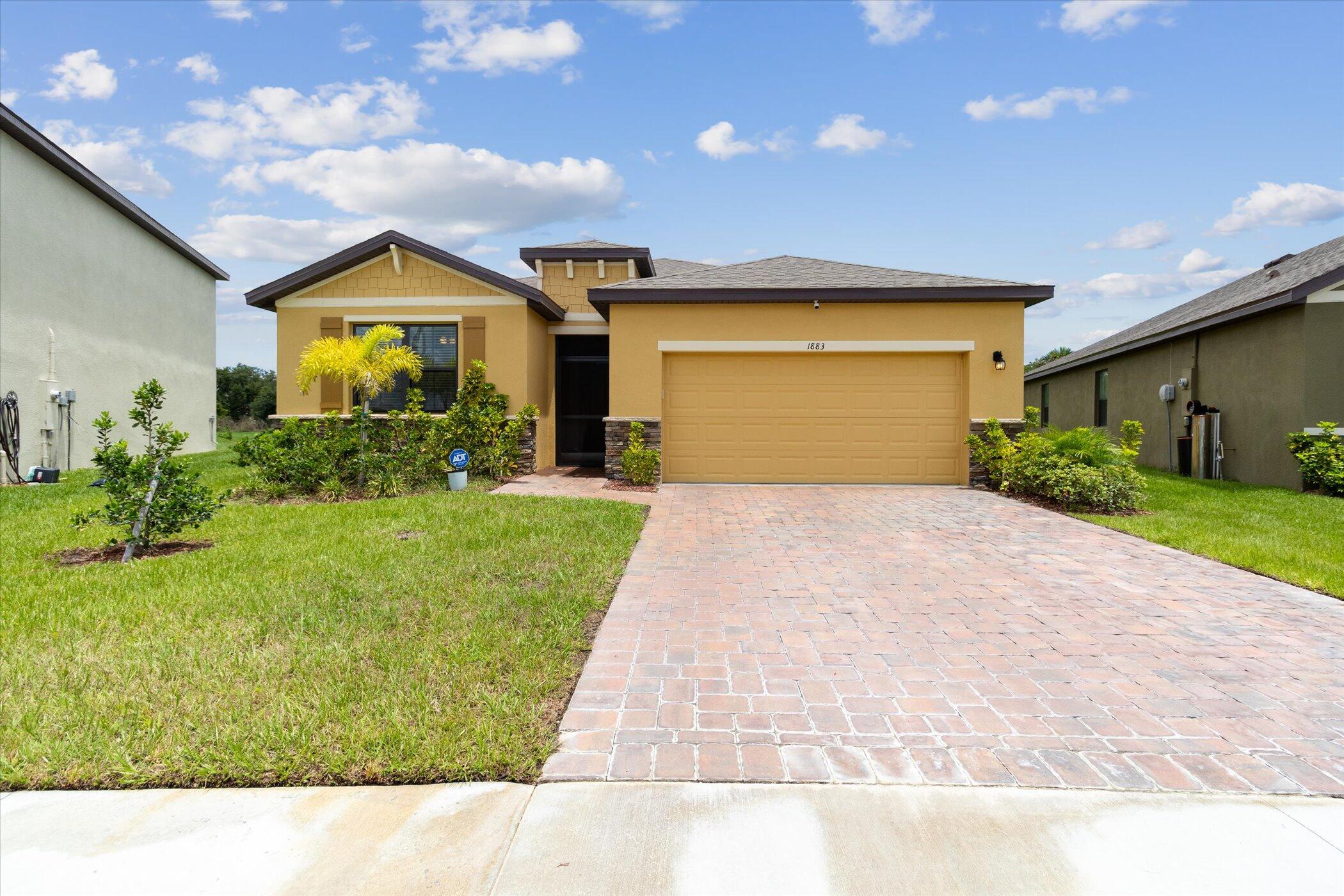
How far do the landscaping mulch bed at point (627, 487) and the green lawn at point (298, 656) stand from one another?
426cm

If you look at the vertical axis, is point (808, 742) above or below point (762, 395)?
below

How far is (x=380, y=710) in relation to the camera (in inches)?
133

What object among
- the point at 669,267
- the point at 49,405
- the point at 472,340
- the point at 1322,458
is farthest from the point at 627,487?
the point at 49,405

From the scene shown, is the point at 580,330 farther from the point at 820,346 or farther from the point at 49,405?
the point at 49,405

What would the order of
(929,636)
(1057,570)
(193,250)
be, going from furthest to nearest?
(193,250) → (1057,570) → (929,636)

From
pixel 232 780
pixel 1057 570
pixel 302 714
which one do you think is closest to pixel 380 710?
pixel 302 714

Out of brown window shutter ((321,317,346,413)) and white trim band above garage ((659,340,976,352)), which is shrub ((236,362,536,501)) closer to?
brown window shutter ((321,317,346,413))

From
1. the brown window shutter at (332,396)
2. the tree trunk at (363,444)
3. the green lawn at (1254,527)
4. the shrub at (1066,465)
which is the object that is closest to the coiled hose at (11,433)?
the brown window shutter at (332,396)

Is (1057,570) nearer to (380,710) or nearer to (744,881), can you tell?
(744,881)

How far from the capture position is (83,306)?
15.4 metres

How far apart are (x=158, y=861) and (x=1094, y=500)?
10.8 meters

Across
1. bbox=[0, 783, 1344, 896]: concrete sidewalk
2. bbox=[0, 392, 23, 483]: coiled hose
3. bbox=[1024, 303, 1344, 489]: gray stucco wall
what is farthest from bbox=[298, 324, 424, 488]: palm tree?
bbox=[1024, 303, 1344, 489]: gray stucco wall

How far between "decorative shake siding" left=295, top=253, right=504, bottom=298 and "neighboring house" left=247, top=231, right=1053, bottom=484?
24 millimetres

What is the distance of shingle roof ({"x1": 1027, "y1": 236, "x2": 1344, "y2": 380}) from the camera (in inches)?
485
